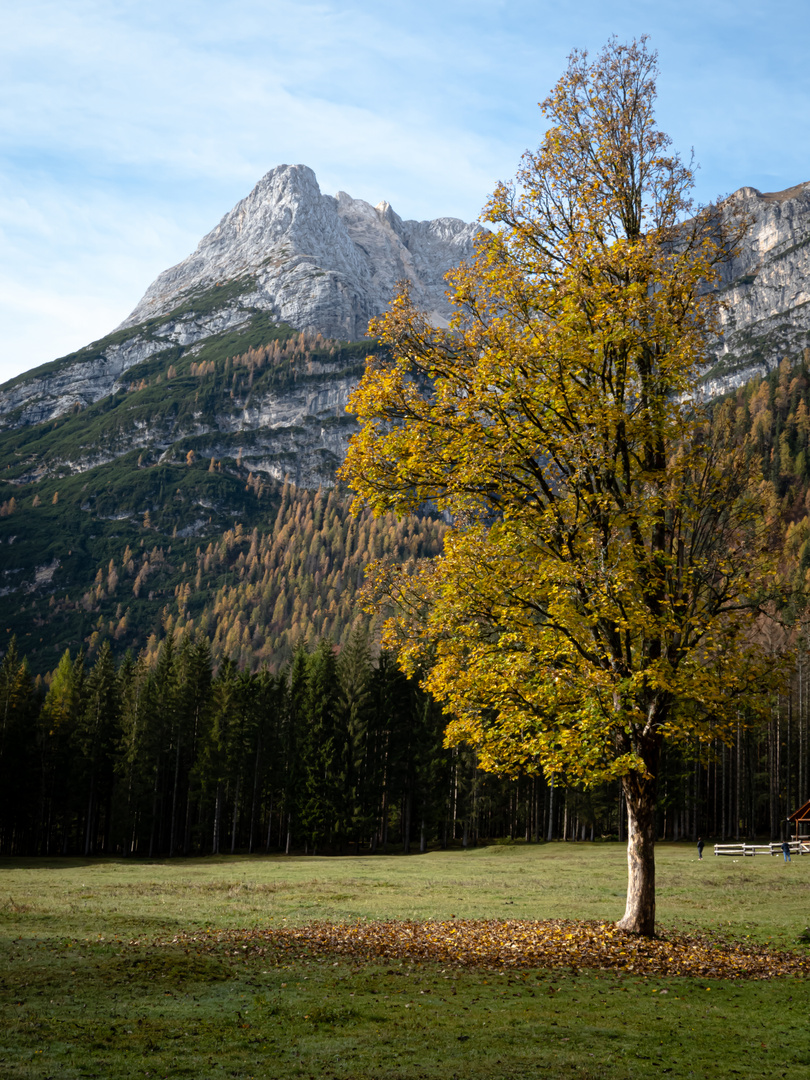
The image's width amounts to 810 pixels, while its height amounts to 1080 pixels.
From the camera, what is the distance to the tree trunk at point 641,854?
1612 centimetres

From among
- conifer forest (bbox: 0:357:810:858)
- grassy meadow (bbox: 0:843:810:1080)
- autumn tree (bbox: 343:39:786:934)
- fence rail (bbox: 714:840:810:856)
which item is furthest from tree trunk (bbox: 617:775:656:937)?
conifer forest (bbox: 0:357:810:858)

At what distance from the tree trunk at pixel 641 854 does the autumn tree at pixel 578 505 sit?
0.05 m

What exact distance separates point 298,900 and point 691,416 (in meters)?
22.8

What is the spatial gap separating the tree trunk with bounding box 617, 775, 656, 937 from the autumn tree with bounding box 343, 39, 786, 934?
0.05m

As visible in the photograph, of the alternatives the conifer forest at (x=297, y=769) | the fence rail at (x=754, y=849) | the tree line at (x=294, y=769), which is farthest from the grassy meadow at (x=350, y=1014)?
the conifer forest at (x=297, y=769)

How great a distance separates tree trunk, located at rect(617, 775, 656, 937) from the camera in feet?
52.9

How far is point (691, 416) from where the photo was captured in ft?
54.9

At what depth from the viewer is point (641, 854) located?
A: 53.2ft

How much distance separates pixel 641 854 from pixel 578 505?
743 centimetres

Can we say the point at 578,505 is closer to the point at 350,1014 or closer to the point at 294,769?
the point at 350,1014

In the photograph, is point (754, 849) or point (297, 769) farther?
point (297, 769)

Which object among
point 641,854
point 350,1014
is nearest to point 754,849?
point 641,854

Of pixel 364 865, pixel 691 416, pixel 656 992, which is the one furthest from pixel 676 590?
pixel 364 865

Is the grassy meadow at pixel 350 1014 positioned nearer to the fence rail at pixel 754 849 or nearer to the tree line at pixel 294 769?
the fence rail at pixel 754 849
